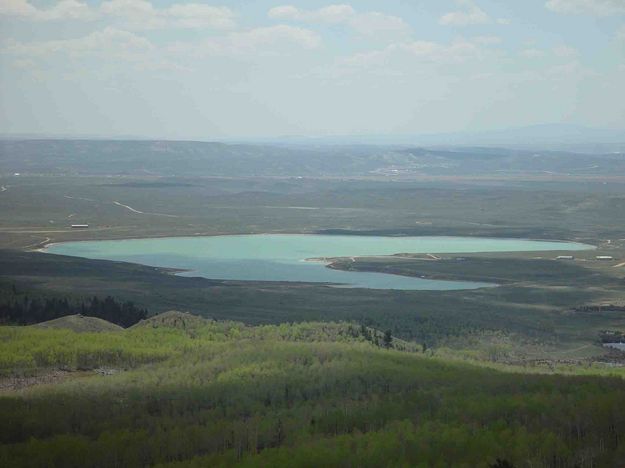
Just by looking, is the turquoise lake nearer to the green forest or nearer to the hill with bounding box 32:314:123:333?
the hill with bounding box 32:314:123:333

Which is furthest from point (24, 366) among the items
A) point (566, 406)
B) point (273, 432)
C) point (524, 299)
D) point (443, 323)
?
point (524, 299)

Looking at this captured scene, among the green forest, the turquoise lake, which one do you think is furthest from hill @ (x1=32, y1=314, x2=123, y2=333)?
the turquoise lake

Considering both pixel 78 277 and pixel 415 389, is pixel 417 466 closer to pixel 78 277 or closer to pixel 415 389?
pixel 415 389

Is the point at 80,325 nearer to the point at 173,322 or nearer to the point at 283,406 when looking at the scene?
the point at 173,322

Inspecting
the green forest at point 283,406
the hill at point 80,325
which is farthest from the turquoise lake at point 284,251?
the green forest at point 283,406

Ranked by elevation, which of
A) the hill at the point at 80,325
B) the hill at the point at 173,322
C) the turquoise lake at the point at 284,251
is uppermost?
the hill at the point at 80,325

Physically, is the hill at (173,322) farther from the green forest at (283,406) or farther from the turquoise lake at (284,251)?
the turquoise lake at (284,251)
